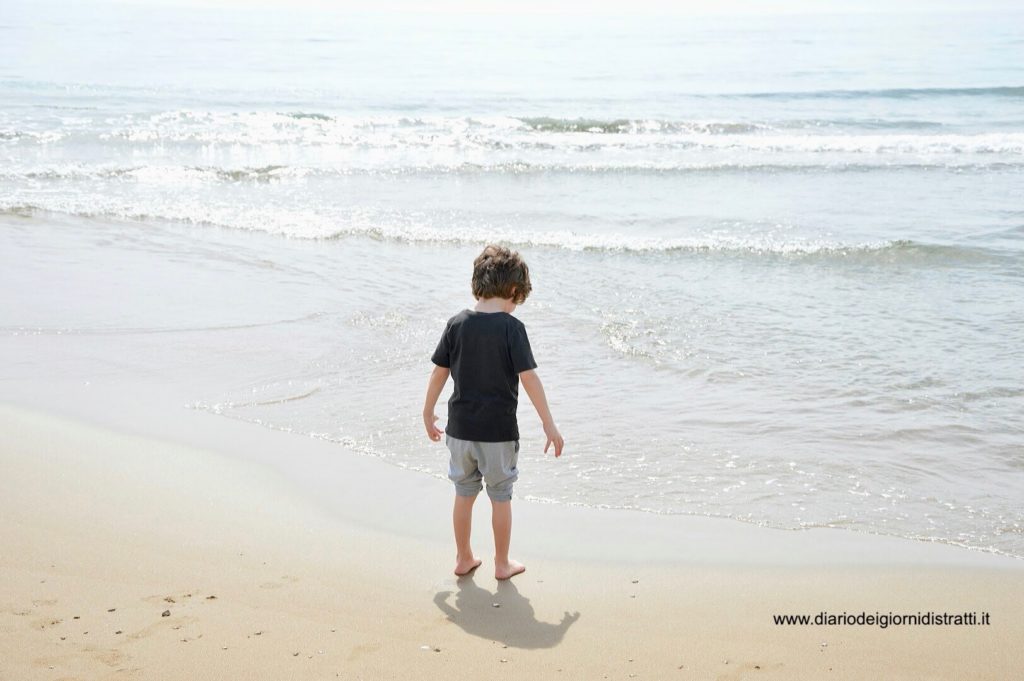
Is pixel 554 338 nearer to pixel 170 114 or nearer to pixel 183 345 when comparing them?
pixel 183 345

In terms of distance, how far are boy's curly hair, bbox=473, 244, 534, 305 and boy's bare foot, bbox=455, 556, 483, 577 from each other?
3.34 feet

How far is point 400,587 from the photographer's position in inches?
149

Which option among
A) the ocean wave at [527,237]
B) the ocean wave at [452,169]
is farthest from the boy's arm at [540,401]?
the ocean wave at [452,169]

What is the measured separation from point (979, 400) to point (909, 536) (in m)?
2.16

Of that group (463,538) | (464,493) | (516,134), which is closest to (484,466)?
(464,493)

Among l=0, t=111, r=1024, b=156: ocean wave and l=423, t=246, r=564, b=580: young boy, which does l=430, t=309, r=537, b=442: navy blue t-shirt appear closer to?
l=423, t=246, r=564, b=580: young boy

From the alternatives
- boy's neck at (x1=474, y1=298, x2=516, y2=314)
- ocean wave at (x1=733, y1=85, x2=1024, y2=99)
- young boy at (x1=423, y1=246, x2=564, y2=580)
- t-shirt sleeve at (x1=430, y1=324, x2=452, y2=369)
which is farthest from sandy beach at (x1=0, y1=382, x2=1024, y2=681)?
ocean wave at (x1=733, y1=85, x2=1024, y2=99)

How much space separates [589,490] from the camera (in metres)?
4.77

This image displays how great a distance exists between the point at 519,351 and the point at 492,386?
6.9 inches

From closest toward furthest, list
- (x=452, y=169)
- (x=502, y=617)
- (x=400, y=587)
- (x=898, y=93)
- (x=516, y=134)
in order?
1. (x=502, y=617)
2. (x=400, y=587)
3. (x=452, y=169)
4. (x=516, y=134)
5. (x=898, y=93)

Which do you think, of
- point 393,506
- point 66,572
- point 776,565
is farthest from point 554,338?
point 66,572

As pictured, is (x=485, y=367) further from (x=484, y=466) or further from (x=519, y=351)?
(x=484, y=466)

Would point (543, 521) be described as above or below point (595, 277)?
below

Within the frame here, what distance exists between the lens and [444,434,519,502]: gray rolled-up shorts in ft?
12.9
